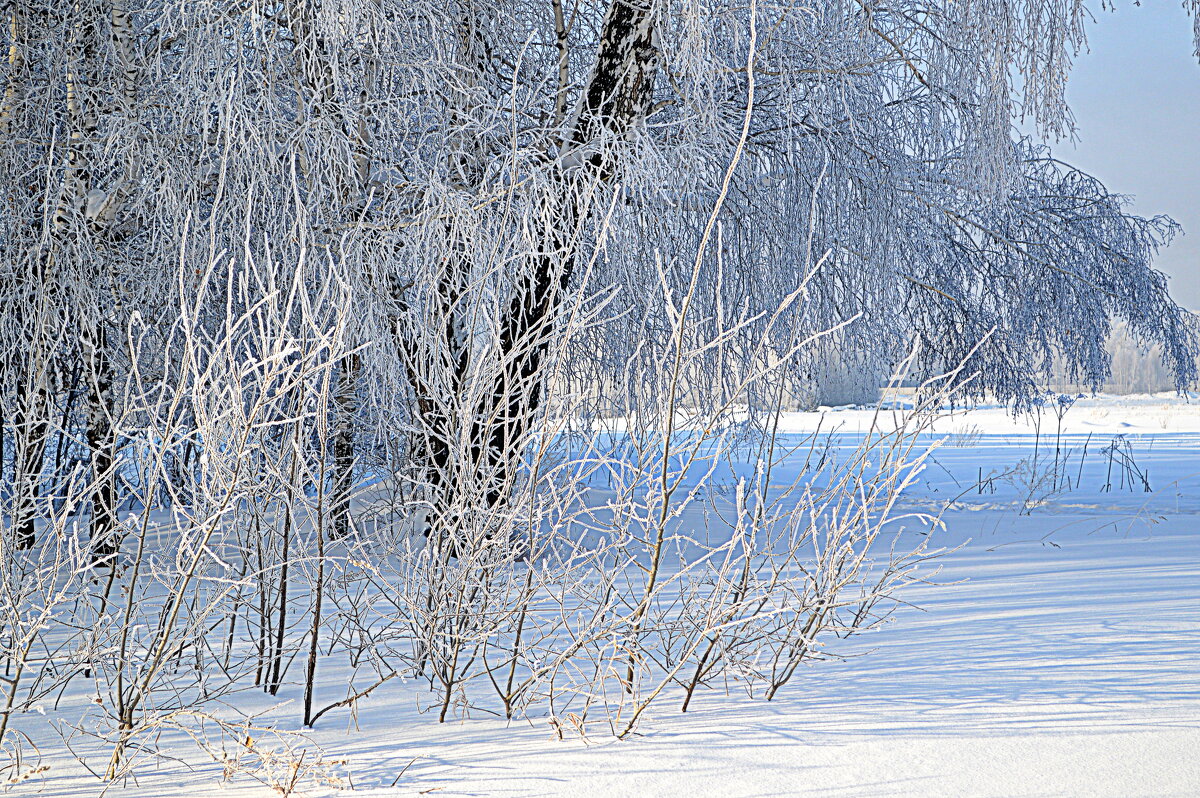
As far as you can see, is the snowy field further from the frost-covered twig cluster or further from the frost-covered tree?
the frost-covered tree

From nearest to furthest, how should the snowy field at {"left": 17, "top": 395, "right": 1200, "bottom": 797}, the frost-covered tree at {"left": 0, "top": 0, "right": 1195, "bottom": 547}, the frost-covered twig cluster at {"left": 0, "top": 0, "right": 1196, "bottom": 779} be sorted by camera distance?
the snowy field at {"left": 17, "top": 395, "right": 1200, "bottom": 797} < the frost-covered twig cluster at {"left": 0, "top": 0, "right": 1196, "bottom": 779} < the frost-covered tree at {"left": 0, "top": 0, "right": 1195, "bottom": 547}

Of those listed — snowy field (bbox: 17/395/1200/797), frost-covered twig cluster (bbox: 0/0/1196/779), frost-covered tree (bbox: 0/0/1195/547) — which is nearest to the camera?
snowy field (bbox: 17/395/1200/797)

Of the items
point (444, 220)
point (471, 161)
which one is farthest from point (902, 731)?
point (471, 161)

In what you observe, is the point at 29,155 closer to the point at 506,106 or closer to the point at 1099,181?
the point at 506,106

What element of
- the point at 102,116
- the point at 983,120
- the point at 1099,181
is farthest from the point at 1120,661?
the point at 1099,181

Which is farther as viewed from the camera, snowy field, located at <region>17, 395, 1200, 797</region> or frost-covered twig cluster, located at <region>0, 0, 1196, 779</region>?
frost-covered twig cluster, located at <region>0, 0, 1196, 779</region>

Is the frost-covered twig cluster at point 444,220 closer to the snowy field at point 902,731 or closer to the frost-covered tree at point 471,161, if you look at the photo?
the frost-covered tree at point 471,161

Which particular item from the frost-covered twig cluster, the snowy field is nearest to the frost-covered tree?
the frost-covered twig cluster

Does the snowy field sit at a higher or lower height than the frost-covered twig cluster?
lower

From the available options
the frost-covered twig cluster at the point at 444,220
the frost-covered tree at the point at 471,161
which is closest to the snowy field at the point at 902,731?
the frost-covered twig cluster at the point at 444,220

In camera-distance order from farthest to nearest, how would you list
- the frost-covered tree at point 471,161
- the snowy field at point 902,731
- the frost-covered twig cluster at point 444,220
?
the frost-covered tree at point 471,161 → the frost-covered twig cluster at point 444,220 → the snowy field at point 902,731

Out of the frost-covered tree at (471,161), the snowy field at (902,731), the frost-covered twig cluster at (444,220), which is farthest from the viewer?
the frost-covered tree at (471,161)

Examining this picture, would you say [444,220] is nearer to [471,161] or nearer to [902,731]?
[471,161]

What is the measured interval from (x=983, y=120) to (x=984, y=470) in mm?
6194
